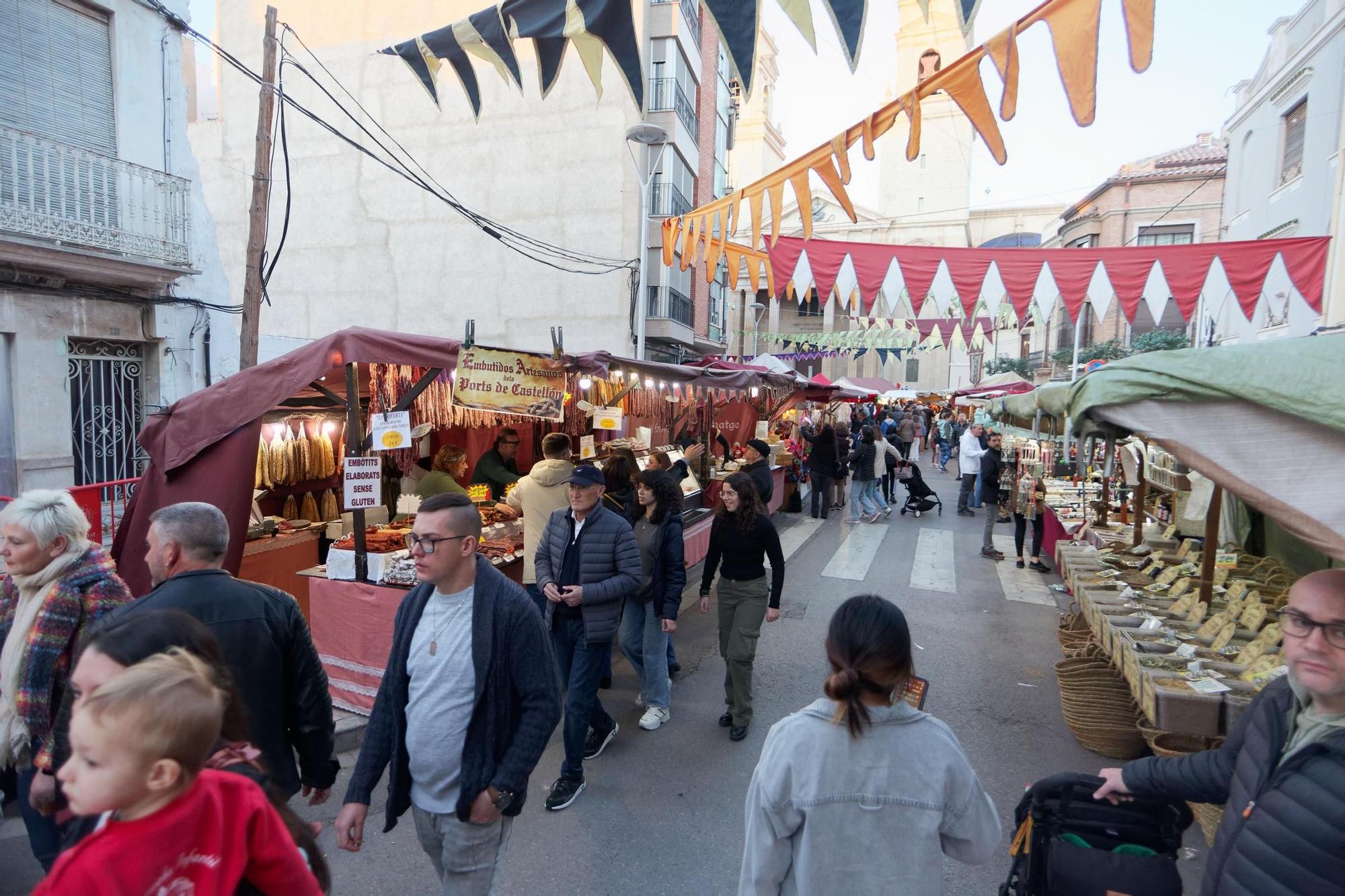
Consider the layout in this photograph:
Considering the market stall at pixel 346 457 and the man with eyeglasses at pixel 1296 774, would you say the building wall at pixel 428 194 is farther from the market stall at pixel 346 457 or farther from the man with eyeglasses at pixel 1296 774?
the man with eyeglasses at pixel 1296 774

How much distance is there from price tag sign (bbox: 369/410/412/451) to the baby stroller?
468 inches

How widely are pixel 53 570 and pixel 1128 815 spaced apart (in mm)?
4285

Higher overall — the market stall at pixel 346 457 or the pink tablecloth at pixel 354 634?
the market stall at pixel 346 457

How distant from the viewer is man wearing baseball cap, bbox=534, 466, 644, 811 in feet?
13.5

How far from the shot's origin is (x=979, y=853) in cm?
182

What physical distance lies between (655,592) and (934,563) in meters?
6.89

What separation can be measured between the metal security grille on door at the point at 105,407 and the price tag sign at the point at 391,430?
5888 millimetres

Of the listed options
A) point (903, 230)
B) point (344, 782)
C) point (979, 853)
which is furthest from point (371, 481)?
point (903, 230)

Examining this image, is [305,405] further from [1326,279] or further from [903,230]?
[903,230]

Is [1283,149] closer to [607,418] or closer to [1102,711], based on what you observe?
[1102,711]

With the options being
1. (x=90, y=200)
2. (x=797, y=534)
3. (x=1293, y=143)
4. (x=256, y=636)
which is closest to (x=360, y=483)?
(x=256, y=636)

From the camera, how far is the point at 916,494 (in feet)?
48.0

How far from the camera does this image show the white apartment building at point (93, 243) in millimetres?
7926

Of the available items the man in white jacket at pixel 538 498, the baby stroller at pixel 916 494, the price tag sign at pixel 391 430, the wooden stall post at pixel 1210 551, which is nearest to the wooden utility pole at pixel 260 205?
the price tag sign at pixel 391 430
